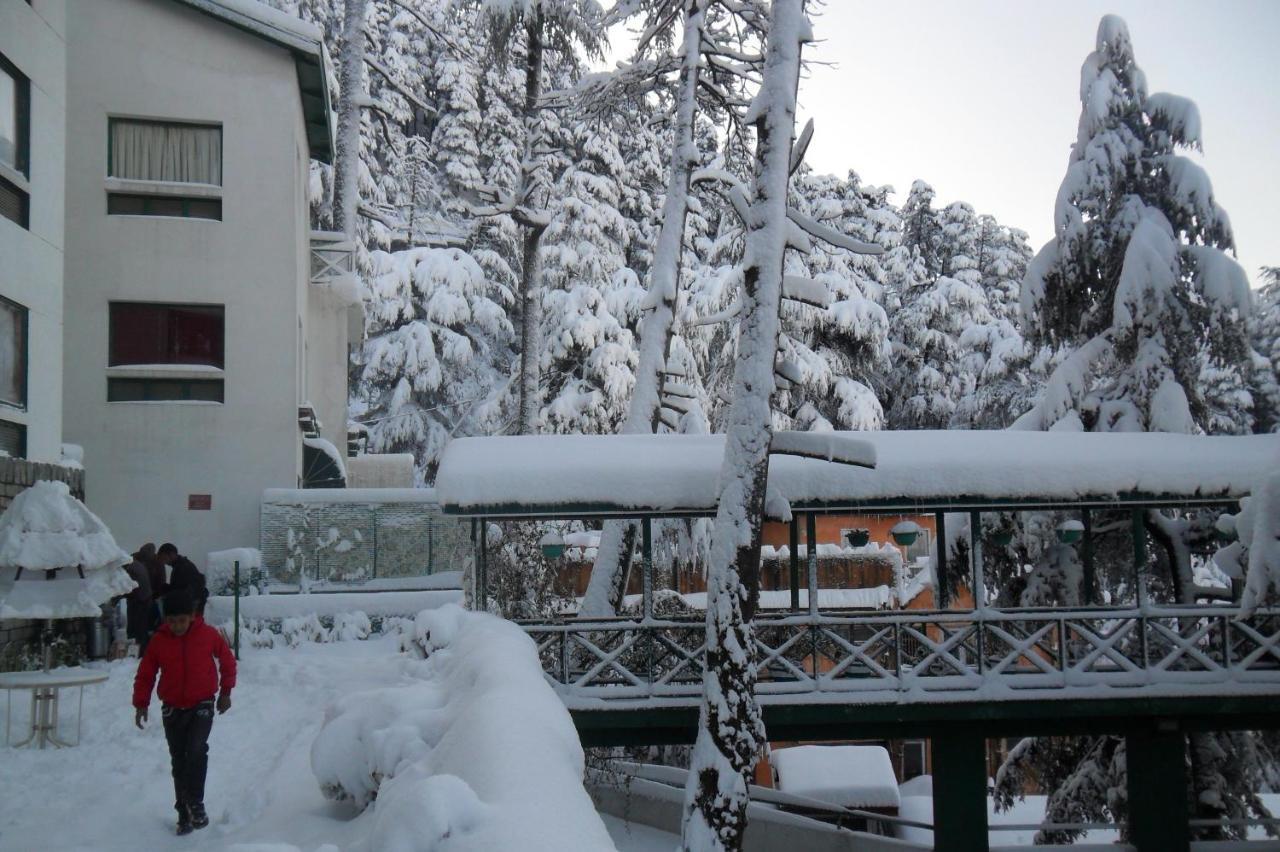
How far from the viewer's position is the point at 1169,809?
14164mm

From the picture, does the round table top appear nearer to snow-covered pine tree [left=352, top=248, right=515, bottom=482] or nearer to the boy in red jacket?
the boy in red jacket

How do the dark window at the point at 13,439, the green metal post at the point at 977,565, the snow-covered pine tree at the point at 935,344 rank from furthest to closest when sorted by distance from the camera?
the snow-covered pine tree at the point at 935,344 → the dark window at the point at 13,439 → the green metal post at the point at 977,565

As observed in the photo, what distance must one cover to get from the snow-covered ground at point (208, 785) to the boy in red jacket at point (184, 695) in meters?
0.29

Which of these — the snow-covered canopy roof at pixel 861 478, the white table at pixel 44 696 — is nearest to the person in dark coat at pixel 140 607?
the white table at pixel 44 696

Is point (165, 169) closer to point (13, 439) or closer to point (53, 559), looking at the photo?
point (13, 439)

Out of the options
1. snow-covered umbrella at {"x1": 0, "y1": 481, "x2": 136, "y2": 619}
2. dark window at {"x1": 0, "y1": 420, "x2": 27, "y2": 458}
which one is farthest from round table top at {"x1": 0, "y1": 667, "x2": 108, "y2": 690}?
dark window at {"x1": 0, "y1": 420, "x2": 27, "y2": 458}

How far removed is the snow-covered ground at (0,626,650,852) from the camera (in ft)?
20.8

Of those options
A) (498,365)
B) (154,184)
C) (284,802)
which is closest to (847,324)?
(498,365)

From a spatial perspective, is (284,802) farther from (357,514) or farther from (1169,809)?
(357,514)

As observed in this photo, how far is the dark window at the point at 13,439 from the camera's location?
48.0 feet

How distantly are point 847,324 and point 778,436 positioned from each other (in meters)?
19.8

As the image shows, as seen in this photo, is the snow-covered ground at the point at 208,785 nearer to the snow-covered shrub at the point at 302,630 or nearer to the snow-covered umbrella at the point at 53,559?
the snow-covered umbrella at the point at 53,559

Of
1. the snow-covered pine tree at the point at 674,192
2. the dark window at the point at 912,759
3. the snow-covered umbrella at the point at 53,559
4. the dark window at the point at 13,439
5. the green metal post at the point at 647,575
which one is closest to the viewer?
the snow-covered umbrella at the point at 53,559

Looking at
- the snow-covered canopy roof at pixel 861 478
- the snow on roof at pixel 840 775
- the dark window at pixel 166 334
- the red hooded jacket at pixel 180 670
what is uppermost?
the dark window at pixel 166 334
